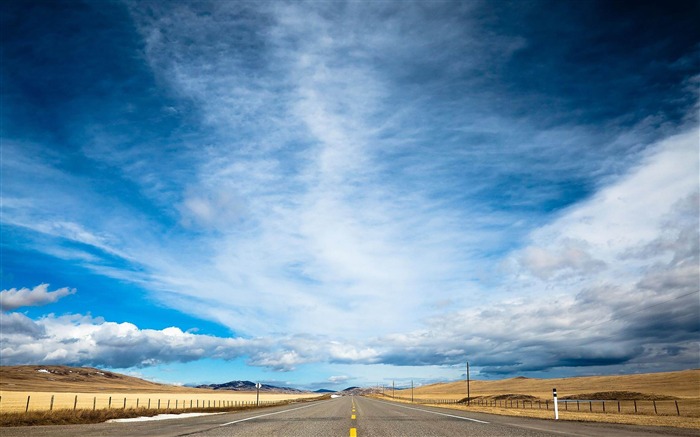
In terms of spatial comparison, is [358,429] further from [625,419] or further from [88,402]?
[88,402]

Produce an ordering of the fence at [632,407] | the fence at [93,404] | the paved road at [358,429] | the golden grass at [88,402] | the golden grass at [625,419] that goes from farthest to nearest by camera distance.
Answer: the golden grass at [88,402] → the fence at [93,404] → the fence at [632,407] → the golden grass at [625,419] → the paved road at [358,429]

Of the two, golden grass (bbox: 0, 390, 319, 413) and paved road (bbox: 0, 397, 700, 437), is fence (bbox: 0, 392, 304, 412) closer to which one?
golden grass (bbox: 0, 390, 319, 413)

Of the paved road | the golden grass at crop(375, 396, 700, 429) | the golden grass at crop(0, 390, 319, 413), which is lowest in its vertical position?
the golden grass at crop(0, 390, 319, 413)

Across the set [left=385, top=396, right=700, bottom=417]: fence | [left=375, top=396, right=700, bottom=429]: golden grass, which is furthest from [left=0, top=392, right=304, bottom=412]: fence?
[left=385, top=396, right=700, bottom=417]: fence

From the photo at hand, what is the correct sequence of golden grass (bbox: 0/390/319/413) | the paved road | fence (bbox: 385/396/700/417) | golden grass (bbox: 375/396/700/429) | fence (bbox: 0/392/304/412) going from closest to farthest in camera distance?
the paved road → golden grass (bbox: 375/396/700/429) → fence (bbox: 385/396/700/417) → fence (bbox: 0/392/304/412) → golden grass (bbox: 0/390/319/413)

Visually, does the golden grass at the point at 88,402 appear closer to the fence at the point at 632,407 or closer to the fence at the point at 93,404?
the fence at the point at 93,404

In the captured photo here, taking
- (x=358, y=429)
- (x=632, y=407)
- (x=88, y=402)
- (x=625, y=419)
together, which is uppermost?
(x=358, y=429)

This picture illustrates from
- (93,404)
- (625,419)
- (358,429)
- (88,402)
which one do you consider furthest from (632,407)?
(88,402)

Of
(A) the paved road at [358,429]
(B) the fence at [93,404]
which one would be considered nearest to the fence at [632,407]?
(A) the paved road at [358,429]

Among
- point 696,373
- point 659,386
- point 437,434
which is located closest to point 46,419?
point 437,434

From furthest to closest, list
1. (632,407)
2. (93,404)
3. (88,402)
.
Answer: (88,402) < (632,407) < (93,404)

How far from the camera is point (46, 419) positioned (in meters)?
20.8

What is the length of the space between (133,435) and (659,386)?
15378cm

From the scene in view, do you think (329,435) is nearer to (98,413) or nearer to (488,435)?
(488,435)
